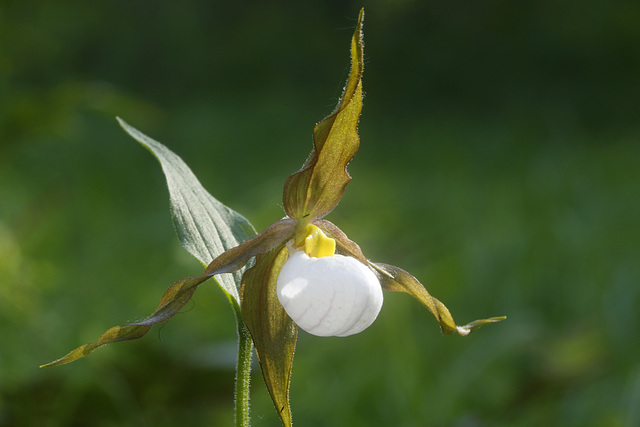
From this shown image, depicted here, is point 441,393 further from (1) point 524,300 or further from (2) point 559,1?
(2) point 559,1

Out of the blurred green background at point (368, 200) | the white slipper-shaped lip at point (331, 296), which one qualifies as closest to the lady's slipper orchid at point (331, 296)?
the white slipper-shaped lip at point (331, 296)

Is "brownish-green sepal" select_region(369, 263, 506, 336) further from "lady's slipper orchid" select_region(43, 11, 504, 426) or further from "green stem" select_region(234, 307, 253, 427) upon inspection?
"green stem" select_region(234, 307, 253, 427)

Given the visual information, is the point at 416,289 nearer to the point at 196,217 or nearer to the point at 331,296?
the point at 331,296

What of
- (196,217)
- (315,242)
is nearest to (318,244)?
(315,242)

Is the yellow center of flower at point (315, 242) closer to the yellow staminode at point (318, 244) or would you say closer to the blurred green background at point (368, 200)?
the yellow staminode at point (318, 244)

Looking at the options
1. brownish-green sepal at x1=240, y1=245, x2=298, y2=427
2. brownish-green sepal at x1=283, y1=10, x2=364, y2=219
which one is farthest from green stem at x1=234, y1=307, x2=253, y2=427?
brownish-green sepal at x1=283, y1=10, x2=364, y2=219
